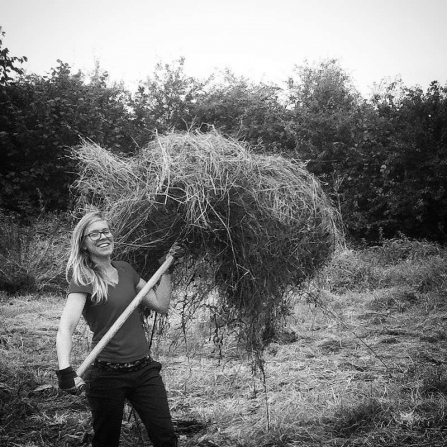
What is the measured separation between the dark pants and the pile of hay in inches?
32.4

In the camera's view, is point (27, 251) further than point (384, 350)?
Yes

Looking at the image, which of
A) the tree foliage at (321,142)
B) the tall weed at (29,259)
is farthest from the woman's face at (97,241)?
the tree foliage at (321,142)

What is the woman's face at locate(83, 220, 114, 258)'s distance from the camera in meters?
2.76

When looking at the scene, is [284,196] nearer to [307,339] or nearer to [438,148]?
[307,339]

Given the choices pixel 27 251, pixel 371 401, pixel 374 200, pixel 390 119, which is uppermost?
pixel 390 119

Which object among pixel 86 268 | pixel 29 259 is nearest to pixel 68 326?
pixel 86 268

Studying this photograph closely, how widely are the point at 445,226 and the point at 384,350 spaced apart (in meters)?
7.13

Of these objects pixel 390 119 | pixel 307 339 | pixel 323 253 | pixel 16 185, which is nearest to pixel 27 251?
pixel 16 185

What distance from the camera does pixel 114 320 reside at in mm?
2697

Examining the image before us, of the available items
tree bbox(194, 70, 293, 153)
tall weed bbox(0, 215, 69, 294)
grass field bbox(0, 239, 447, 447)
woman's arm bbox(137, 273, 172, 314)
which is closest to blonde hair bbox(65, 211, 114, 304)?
woman's arm bbox(137, 273, 172, 314)

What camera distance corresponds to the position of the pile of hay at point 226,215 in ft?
9.63

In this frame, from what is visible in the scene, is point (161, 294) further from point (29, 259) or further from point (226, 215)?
point (29, 259)

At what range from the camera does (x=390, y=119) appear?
12266mm

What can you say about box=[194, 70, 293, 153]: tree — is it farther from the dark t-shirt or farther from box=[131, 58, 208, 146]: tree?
the dark t-shirt
